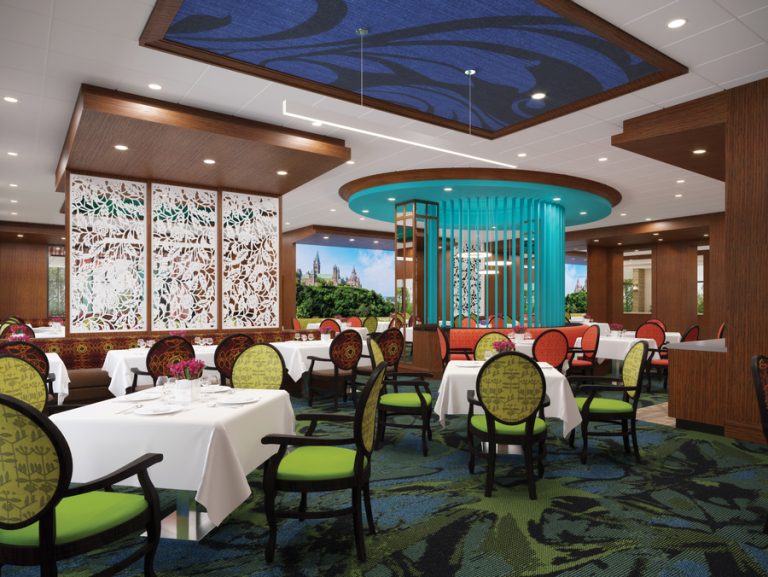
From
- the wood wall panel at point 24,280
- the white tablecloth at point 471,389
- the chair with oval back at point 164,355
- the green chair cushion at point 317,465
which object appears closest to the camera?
the green chair cushion at point 317,465

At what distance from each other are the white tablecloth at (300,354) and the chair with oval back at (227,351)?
0.81m

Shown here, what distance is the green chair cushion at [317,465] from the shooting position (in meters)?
2.66

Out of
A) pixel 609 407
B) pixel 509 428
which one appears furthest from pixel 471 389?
pixel 609 407

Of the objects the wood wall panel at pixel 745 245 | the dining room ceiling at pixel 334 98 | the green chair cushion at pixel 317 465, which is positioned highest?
the dining room ceiling at pixel 334 98

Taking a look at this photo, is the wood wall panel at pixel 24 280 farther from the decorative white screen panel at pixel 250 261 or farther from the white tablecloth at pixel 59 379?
the white tablecloth at pixel 59 379

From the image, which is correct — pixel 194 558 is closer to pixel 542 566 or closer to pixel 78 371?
pixel 542 566

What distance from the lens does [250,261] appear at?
26.6 ft

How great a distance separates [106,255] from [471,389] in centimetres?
526

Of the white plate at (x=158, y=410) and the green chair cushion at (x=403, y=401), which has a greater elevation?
the white plate at (x=158, y=410)

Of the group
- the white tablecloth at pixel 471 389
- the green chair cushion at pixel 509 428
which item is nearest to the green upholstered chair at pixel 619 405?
the white tablecloth at pixel 471 389

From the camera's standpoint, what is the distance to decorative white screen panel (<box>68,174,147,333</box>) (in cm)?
678

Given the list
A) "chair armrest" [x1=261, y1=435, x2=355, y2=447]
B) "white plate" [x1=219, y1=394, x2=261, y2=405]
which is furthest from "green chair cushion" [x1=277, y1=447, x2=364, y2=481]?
"white plate" [x1=219, y1=394, x2=261, y2=405]

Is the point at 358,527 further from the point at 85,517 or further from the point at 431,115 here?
the point at 431,115

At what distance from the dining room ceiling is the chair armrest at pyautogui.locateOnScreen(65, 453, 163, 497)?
3.05m
